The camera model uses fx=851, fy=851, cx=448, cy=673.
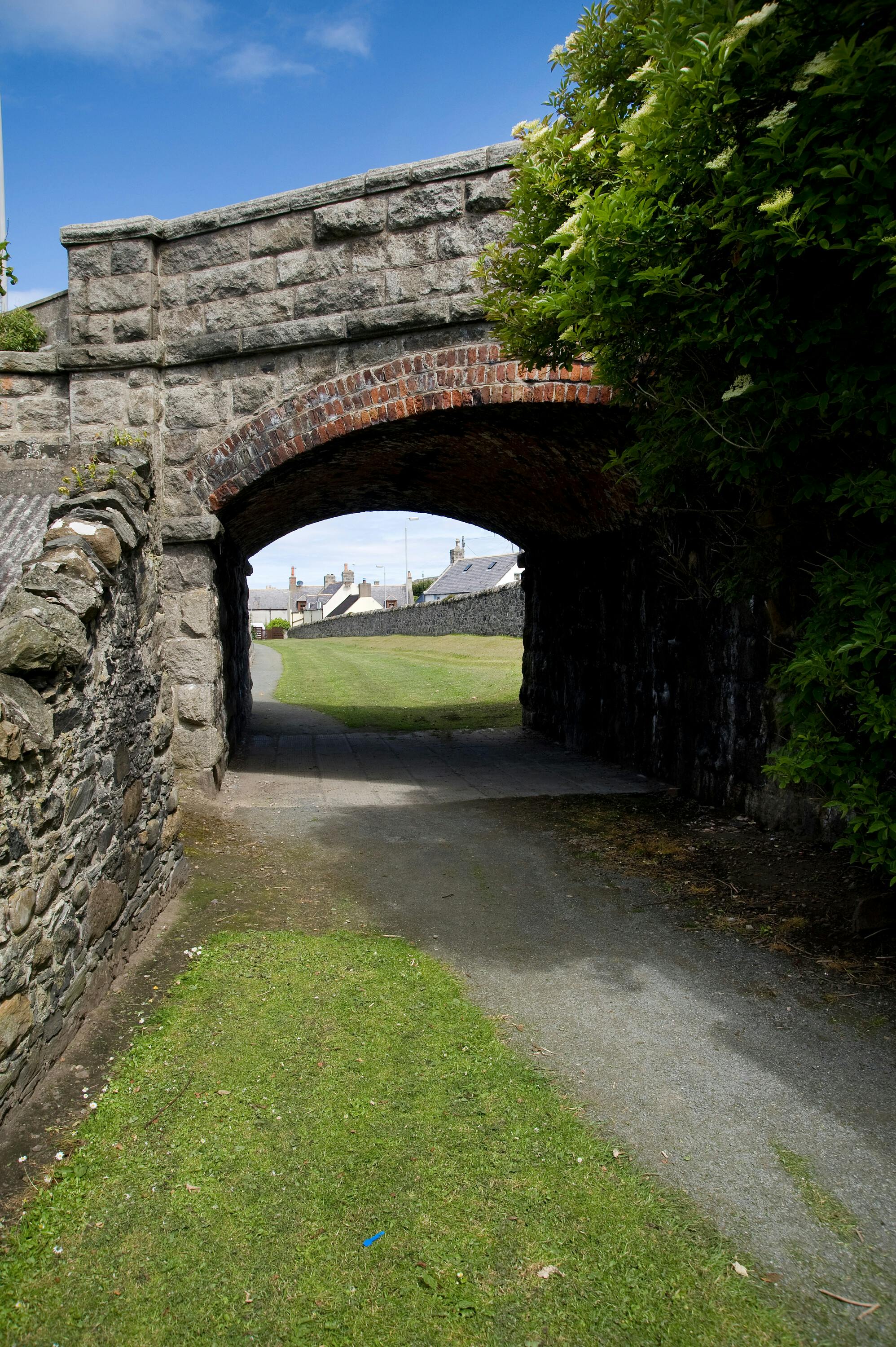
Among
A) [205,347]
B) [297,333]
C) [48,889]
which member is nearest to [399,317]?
[297,333]

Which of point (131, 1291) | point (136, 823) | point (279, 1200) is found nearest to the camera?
point (131, 1291)

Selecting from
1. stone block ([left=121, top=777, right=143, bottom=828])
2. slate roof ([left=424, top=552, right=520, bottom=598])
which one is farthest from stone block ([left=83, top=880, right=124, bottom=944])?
slate roof ([left=424, top=552, right=520, bottom=598])

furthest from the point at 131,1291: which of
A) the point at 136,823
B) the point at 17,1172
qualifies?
the point at 136,823

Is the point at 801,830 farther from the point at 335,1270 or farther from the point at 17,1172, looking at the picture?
the point at 17,1172

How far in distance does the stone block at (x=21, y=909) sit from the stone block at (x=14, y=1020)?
0.24 m

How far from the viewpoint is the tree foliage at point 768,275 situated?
3.21 metres

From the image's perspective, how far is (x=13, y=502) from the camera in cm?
615

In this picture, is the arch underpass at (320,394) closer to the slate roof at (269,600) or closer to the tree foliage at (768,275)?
the tree foliage at (768,275)

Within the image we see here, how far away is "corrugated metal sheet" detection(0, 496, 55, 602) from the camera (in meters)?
5.19

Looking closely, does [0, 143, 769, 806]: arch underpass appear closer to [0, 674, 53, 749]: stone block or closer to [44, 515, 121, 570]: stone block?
[44, 515, 121, 570]: stone block

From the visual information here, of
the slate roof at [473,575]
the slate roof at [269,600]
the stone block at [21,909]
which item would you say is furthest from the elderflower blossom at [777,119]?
the slate roof at [269,600]

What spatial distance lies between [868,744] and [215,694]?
5678 millimetres

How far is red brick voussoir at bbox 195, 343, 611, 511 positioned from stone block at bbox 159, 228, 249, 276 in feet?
4.76

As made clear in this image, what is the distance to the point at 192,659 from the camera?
7.71 meters
